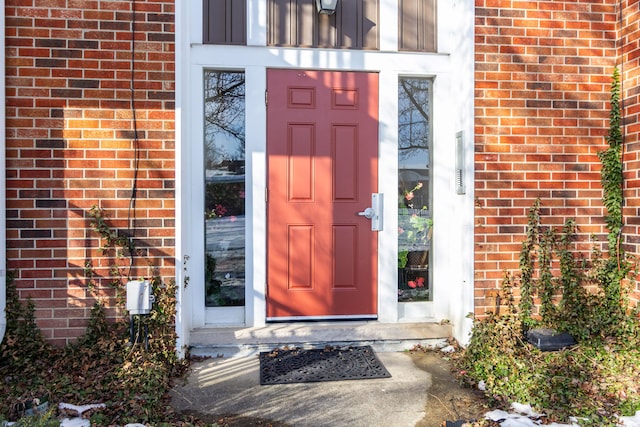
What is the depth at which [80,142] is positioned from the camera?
3367 mm

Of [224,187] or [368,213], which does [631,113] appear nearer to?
[368,213]

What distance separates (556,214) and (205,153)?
292cm

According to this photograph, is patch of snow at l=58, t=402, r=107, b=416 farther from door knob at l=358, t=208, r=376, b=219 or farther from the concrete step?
door knob at l=358, t=208, r=376, b=219

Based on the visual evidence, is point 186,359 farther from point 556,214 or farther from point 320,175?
point 556,214

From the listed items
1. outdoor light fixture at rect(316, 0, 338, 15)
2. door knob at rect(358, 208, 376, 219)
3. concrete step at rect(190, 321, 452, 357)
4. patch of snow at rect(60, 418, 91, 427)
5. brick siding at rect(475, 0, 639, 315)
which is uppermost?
outdoor light fixture at rect(316, 0, 338, 15)

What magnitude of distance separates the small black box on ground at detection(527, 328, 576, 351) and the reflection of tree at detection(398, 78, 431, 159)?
1750mm

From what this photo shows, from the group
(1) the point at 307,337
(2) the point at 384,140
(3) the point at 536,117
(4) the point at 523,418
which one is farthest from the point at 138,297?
(3) the point at 536,117

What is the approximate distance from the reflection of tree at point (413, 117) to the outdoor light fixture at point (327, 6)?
85 centimetres

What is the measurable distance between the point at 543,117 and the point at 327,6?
1.96 metres

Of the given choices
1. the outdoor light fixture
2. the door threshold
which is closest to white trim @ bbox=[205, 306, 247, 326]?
the door threshold

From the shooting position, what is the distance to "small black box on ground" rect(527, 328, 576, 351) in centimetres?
340

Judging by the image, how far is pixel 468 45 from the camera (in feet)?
12.3

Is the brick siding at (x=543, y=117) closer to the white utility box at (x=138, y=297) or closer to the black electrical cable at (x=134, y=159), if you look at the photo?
the white utility box at (x=138, y=297)

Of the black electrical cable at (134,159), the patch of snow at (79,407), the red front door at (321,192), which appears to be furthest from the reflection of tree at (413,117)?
the patch of snow at (79,407)
